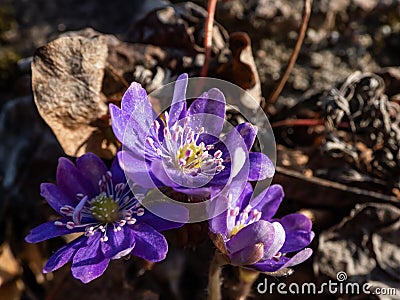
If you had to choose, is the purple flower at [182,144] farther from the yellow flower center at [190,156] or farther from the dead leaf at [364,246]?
the dead leaf at [364,246]

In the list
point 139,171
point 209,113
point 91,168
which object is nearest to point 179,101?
point 209,113

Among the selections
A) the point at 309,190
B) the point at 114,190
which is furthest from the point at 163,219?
the point at 309,190

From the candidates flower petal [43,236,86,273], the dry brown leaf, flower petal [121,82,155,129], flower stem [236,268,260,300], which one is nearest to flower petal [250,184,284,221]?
flower stem [236,268,260,300]

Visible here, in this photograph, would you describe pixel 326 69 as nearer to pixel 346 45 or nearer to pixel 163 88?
pixel 346 45

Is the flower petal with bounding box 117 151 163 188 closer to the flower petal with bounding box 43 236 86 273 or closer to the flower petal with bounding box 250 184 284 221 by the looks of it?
the flower petal with bounding box 43 236 86 273

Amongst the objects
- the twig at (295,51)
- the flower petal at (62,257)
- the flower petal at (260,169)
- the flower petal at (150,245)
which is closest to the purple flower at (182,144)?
the flower petal at (260,169)

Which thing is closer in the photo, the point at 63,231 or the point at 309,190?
the point at 63,231
